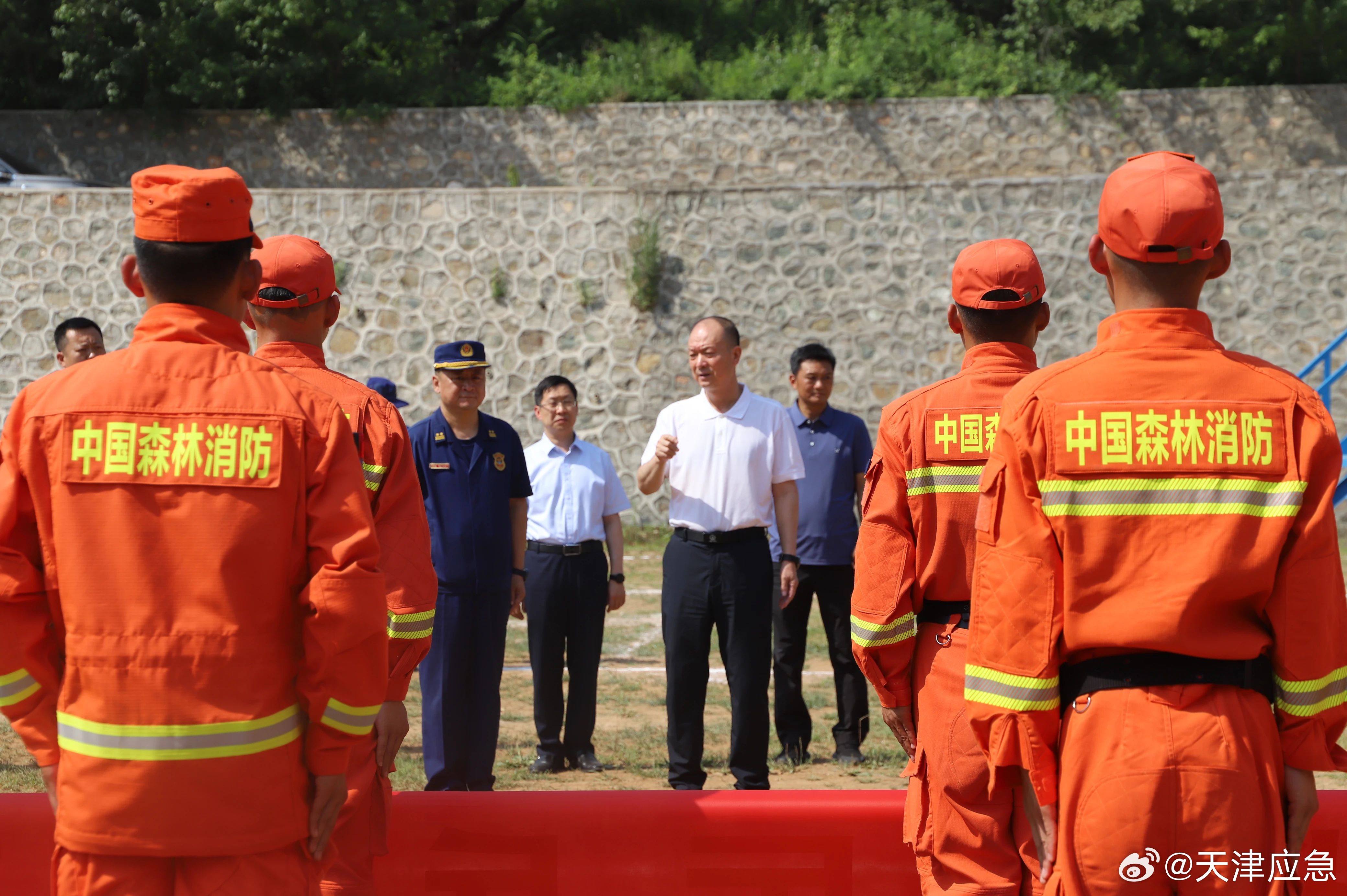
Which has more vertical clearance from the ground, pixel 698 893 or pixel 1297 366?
pixel 1297 366

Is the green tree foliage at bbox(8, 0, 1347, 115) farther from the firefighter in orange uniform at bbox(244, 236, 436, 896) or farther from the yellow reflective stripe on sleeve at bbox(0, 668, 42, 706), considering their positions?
the yellow reflective stripe on sleeve at bbox(0, 668, 42, 706)

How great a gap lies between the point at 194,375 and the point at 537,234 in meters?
12.1

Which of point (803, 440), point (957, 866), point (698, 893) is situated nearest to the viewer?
point (957, 866)

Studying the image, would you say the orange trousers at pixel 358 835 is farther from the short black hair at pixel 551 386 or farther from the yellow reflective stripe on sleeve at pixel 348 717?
the short black hair at pixel 551 386

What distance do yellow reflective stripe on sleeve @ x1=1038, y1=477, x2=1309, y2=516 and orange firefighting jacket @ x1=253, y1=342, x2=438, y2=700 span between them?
1.71m

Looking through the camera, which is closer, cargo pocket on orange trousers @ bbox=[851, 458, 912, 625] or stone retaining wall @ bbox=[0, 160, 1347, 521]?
cargo pocket on orange trousers @ bbox=[851, 458, 912, 625]

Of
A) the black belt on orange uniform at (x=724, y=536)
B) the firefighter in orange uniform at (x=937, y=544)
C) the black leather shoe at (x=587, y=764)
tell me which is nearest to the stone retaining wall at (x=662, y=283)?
the black leather shoe at (x=587, y=764)

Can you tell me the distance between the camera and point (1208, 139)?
17.6 meters

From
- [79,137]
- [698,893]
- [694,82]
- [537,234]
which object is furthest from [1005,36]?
[698,893]

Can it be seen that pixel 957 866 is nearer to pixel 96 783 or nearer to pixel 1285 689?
pixel 1285 689

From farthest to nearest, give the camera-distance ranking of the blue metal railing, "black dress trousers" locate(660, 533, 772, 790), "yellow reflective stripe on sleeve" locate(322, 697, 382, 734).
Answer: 1. the blue metal railing
2. "black dress trousers" locate(660, 533, 772, 790)
3. "yellow reflective stripe on sleeve" locate(322, 697, 382, 734)

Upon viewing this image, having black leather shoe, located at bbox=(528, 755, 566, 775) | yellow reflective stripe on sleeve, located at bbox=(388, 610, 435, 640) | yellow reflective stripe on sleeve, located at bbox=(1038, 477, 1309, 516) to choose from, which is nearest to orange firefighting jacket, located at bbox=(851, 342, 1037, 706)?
yellow reflective stripe on sleeve, located at bbox=(1038, 477, 1309, 516)

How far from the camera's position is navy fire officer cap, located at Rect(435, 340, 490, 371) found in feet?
18.4

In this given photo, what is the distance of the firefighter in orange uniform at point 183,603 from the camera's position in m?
2.29
